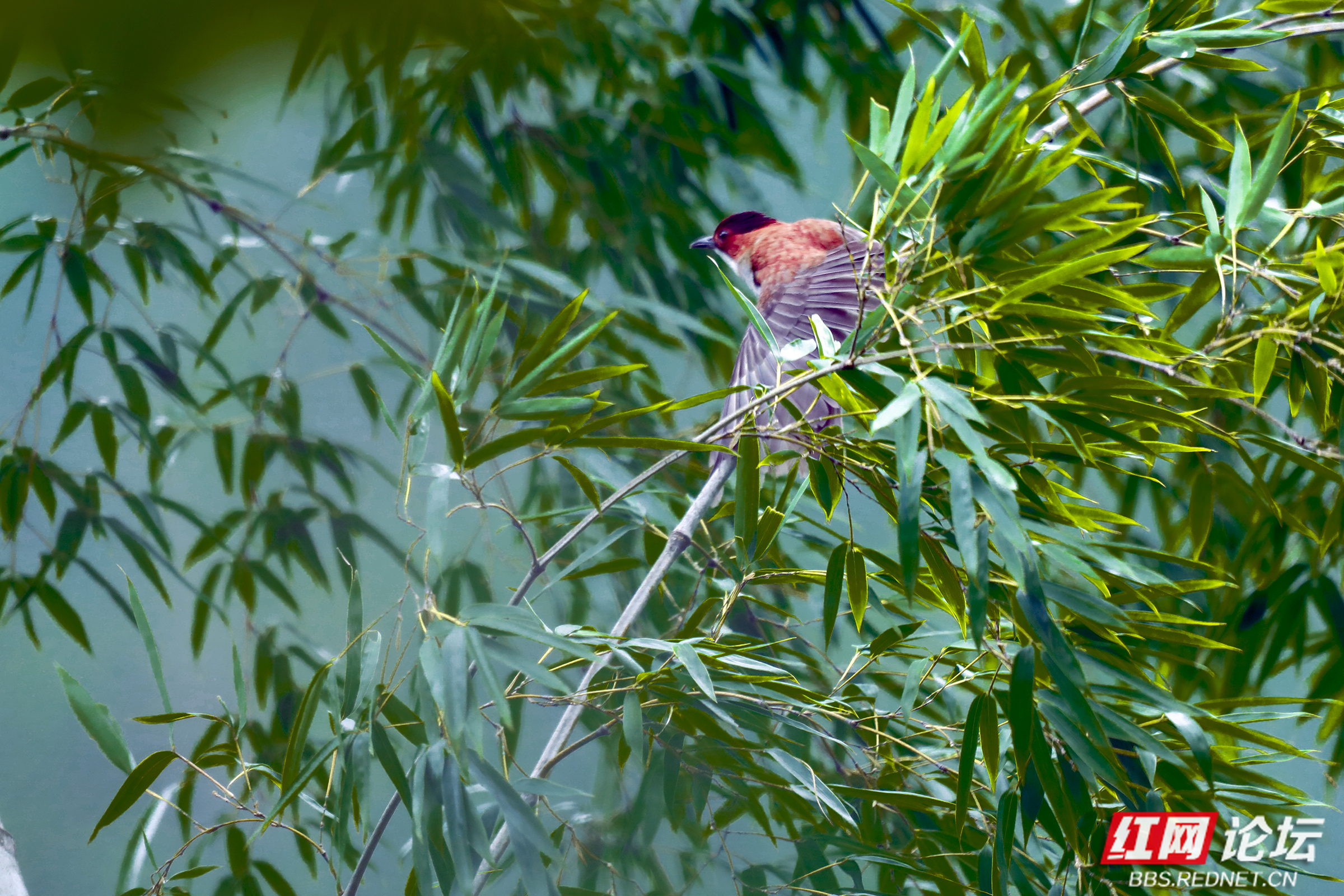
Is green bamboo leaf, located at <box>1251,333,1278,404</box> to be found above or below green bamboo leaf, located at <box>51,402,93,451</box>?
above

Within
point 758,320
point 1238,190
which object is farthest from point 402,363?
point 1238,190

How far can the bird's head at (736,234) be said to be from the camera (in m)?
1.25

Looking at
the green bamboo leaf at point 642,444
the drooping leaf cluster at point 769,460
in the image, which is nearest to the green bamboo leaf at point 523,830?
the drooping leaf cluster at point 769,460

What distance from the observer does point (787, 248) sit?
1.14 meters

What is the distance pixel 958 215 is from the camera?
0.65 m

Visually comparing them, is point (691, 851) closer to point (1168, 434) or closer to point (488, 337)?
point (488, 337)

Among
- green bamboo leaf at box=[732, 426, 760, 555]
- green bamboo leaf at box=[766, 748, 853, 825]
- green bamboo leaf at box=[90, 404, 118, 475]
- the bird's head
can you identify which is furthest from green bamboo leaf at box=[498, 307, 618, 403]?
green bamboo leaf at box=[90, 404, 118, 475]

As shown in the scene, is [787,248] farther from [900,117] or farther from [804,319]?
[900,117]

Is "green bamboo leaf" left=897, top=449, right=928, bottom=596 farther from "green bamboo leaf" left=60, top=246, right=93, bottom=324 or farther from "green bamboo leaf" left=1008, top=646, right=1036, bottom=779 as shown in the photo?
"green bamboo leaf" left=60, top=246, right=93, bottom=324

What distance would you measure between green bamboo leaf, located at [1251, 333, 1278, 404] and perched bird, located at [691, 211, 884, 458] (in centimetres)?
29

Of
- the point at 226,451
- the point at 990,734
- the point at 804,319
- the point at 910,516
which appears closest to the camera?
the point at 910,516

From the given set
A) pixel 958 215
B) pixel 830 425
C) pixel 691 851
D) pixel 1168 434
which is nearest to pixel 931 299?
pixel 958 215

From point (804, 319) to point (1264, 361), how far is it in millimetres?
376

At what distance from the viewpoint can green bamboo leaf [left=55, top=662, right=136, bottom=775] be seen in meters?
0.70
